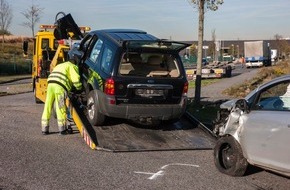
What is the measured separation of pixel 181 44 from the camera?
29.8 ft

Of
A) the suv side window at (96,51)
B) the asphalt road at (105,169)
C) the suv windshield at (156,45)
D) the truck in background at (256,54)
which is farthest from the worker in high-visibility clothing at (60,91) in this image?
the truck in background at (256,54)

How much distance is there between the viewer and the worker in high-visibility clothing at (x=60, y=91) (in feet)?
32.4

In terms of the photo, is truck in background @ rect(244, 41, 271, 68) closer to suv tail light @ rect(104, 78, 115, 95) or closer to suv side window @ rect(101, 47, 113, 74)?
suv side window @ rect(101, 47, 113, 74)

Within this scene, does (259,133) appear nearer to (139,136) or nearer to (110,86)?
(139,136)

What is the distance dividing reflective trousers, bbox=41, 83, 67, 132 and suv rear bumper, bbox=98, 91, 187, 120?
1.26 m

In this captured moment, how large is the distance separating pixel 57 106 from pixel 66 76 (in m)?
0.67

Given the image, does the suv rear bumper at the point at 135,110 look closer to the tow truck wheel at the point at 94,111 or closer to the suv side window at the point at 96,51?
the tow truck wheel at the point at 94,111

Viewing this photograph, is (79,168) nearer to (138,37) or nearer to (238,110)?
(238,110)

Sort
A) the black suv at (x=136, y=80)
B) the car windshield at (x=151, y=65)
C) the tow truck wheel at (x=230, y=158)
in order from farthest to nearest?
the car windshield at (x=151, y=65)
the black suv at (x=136, y=80)
the tow truck wheel at (x=230, y=158)

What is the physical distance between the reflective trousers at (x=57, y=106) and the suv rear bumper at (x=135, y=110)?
4.13ft

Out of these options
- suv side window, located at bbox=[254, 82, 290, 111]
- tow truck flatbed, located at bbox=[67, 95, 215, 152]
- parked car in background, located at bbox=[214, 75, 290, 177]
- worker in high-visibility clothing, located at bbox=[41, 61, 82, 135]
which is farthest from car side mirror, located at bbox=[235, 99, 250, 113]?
worker in high-visibility clothing, located at bbox=[41, 61, 82, 135]

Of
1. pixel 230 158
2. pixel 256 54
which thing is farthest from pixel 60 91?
pixel 256 54

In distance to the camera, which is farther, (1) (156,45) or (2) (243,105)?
(1) (156,45)

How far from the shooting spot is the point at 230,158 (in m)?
7.12
